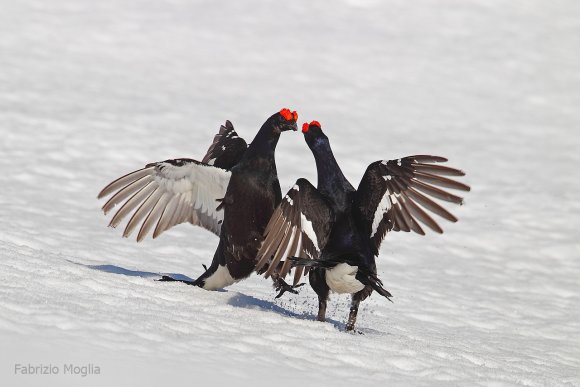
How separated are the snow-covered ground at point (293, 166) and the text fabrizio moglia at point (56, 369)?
0.03 metres

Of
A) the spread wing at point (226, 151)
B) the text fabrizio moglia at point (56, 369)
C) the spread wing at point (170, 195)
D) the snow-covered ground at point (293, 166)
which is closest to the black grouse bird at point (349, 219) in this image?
the snow-covered ground at point (293, 166)

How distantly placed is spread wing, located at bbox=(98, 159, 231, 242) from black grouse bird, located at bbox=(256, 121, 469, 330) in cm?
101

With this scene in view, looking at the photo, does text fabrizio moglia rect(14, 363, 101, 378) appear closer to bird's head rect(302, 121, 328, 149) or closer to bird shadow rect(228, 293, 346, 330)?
bird shadow rect(228, 293, 346, 330)

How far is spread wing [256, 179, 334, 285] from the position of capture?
639 centimetres

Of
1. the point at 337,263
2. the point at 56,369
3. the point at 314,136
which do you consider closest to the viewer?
the point at 56,369

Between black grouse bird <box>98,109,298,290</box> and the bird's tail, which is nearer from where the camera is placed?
the bird's tail

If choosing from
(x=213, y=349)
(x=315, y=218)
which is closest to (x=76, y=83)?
(x=315, y=218)

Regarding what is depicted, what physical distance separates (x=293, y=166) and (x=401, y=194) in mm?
7173

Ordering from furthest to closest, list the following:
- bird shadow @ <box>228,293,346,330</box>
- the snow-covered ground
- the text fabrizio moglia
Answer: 1. bird shadow @ <box>228,293,346,330</box>
2. the snow-covered ground
3. the text fabrizio moglia

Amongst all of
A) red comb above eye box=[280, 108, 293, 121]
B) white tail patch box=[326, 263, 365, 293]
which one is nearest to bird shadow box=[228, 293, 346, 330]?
white tail patch box=[326, 263, 365, 293]

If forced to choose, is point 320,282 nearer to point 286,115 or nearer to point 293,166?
point 286,115

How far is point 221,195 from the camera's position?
753cm

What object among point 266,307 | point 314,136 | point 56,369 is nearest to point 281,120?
point 314,136

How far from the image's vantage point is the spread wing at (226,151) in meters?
7.65
